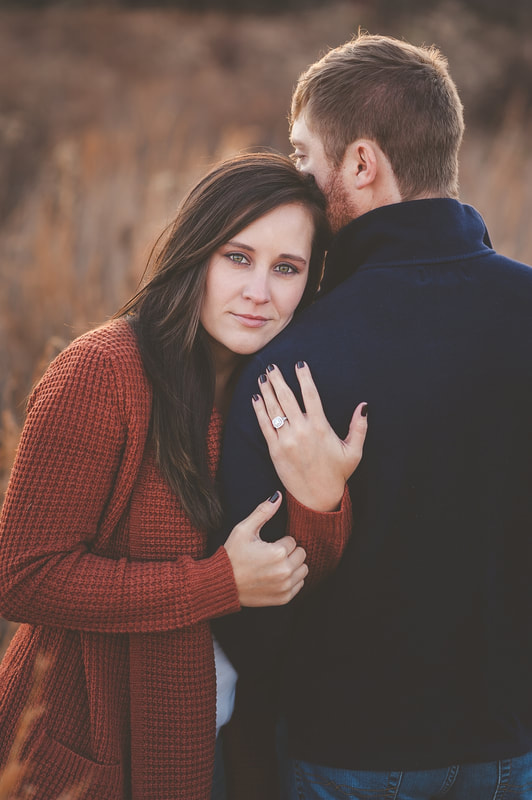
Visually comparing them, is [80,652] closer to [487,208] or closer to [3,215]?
[487,208]

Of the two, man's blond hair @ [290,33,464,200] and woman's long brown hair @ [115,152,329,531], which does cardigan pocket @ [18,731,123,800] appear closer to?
woman's long brown hair @ [115,152,329,531]

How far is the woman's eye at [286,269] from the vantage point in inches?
69.2

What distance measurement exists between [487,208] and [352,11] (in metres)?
7.99

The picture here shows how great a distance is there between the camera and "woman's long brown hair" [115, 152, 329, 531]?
1540 millimetres

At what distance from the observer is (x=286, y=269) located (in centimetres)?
177

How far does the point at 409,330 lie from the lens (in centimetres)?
140

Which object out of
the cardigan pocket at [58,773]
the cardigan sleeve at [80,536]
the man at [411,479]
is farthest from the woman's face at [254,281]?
the cardigan pocket at [58,773]

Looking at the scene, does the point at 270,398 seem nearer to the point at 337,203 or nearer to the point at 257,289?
the point at 257,289

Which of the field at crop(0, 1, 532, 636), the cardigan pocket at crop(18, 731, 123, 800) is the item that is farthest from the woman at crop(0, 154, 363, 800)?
the field at crop(0, 1, 532, 636)

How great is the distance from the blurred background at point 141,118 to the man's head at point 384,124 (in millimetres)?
1256

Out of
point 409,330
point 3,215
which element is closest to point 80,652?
point 409,330

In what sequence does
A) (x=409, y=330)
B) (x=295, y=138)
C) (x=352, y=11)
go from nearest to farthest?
(x=409, y=330)
(x=295, y=138)
(x=352, y=11)

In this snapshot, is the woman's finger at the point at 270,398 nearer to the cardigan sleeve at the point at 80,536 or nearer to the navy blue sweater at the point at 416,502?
the navy blue sweater at the point at 416,502

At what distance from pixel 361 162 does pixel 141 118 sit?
6.92 metres
